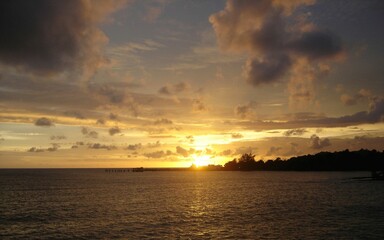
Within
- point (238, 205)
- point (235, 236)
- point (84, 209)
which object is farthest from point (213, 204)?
point (235, 236)

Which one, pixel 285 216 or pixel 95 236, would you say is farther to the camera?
pixel 285 216

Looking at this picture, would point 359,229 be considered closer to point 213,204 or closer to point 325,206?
point 325,206

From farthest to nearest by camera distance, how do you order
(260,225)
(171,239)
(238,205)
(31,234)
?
1. (238,205)
2. (260,225)
3. (31,234)
4. (171,239)

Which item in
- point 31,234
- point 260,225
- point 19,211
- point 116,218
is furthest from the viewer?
point 19,211

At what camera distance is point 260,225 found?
55844 millimetres

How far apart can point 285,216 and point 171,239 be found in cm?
2655

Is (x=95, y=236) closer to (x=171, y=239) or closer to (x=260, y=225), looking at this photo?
(x=171, y=239)

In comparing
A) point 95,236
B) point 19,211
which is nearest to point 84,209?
point 19,211

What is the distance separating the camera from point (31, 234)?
164 feet

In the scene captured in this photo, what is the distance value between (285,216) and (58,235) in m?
38.0

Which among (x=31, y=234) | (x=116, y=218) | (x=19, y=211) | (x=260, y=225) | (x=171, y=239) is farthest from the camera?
(x=19, y=211)

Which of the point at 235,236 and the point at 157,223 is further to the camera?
the point at 157,223

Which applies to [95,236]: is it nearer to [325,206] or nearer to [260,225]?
[260,225]

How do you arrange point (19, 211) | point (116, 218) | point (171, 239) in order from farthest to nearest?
point (19, 211) → point (116, 218) → point (171, 239)
